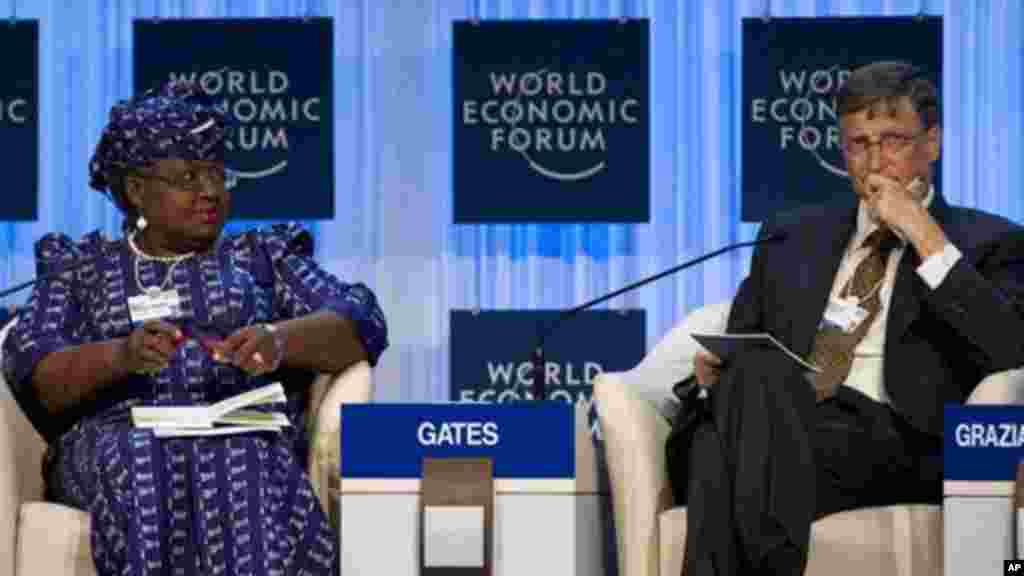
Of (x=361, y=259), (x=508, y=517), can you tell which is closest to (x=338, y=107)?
(x=361, y=259)

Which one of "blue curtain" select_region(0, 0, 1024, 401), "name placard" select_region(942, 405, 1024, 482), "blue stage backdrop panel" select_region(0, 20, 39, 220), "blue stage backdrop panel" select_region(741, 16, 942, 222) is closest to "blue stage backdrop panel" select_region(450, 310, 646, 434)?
"blue curtain" select_region(0, 0, 1024, 401)

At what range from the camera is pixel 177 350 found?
516cm

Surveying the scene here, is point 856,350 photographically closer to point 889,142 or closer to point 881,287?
point 881,287

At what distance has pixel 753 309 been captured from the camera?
536cm

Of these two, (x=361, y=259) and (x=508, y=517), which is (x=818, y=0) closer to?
(x=361, y=259)

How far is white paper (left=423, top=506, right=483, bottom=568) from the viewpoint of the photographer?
475 centimetres

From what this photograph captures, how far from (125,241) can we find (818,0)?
2.52 m

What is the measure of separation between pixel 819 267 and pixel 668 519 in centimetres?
81

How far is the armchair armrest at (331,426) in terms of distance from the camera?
16.9 ft

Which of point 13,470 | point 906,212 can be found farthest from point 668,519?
point 13,470

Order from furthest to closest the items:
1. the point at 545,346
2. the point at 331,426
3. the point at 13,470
→ the point at 545,346
the point at 331,426
the point at 13,470

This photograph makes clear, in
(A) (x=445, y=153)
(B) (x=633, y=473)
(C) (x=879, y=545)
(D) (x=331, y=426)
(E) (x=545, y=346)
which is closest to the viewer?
(C) (x=879, y=545)

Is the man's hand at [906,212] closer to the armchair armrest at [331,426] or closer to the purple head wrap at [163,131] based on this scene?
the armchair armrest at [331,426]

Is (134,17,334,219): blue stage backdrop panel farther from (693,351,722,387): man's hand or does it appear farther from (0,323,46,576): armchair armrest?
(693,351,722,387): man's hand
